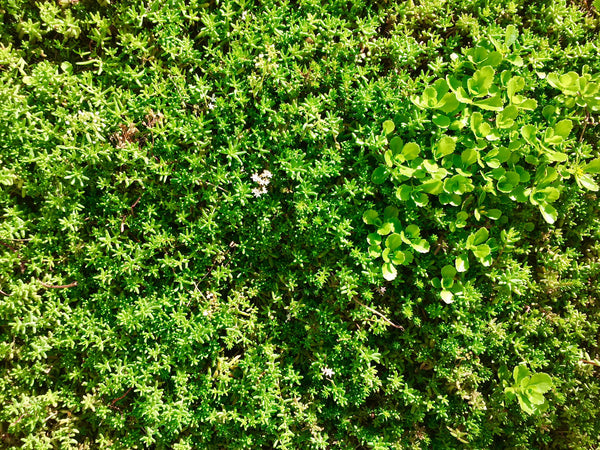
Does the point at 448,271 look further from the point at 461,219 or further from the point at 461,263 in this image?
the point at 461,219

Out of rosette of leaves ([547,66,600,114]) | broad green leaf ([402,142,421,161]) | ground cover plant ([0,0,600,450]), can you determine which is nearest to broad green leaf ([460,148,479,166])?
ground cover plant ([0,0,600,450])

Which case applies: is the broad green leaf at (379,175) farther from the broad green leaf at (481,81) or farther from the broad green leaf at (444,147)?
the broad green leaf at (481,81)

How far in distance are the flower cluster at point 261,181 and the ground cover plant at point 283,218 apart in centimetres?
2

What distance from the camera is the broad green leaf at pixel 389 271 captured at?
3248mm

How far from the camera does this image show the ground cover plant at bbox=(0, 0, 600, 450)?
3.21m

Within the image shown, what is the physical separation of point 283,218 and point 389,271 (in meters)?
0.89

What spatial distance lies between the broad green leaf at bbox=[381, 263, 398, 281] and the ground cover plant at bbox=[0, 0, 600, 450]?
0.17 ft

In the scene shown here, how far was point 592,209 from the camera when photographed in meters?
3.55

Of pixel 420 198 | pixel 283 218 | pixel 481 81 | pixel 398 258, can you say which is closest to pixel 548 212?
pixel 420 198

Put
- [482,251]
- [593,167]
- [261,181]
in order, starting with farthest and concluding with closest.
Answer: [593,167] → [482,251] → [261,181]

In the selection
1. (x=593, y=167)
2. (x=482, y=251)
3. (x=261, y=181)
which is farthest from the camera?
(x=593, y=167)

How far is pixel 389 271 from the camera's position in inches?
129

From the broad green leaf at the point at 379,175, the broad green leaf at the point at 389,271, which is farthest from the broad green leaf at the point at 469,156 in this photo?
the broad green leaf at the point at 389,271

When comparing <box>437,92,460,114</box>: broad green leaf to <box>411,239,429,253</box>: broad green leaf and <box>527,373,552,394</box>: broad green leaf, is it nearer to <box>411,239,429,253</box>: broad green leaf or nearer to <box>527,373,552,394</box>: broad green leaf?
<box>411,239,429,253</box>: broad green leaf
